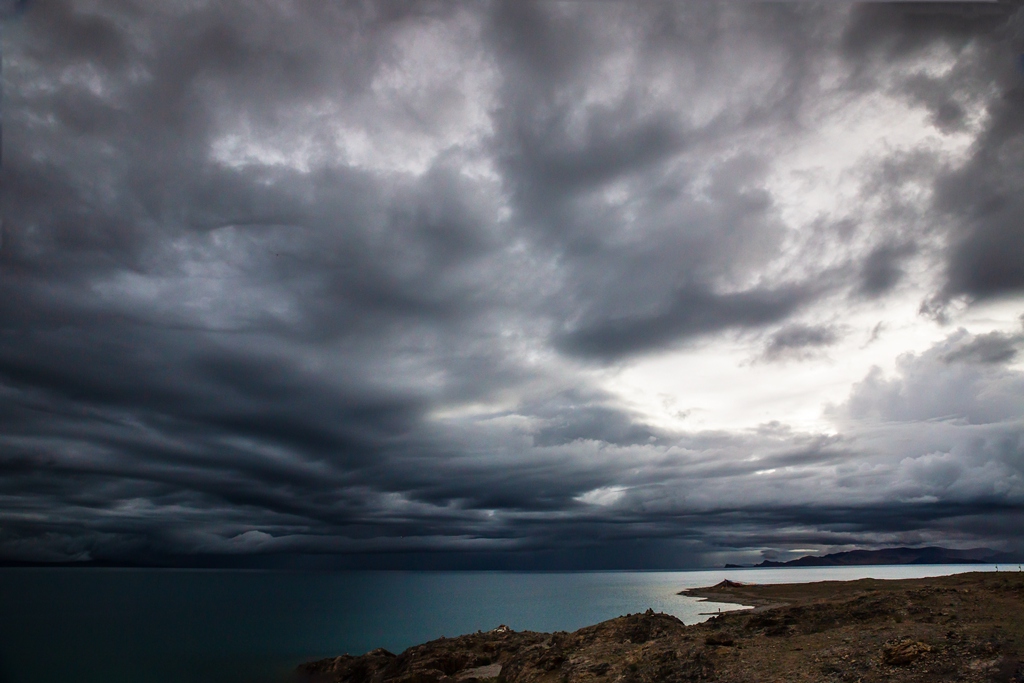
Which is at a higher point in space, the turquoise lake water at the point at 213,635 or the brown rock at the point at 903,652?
the brown rock at the point at 903,652

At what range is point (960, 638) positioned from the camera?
75.6 feet

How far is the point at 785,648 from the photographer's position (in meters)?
27.4

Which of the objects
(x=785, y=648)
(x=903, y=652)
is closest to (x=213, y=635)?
(x=785, y=648)

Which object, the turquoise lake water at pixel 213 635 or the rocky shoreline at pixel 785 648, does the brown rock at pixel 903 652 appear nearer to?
the rocky shoreline at pixel 785 648

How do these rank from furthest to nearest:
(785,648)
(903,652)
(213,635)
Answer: (213,635)
(785,648)
(903,652)

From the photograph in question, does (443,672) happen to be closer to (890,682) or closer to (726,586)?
(890,682)

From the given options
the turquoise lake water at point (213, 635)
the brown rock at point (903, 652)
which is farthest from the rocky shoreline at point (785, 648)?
the turquoise lake water at point (213, 635)

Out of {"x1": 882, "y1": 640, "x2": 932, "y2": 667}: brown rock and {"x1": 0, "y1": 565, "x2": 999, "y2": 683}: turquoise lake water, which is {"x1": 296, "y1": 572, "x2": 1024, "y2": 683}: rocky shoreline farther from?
{"x1": 0, "y1": 565, "x2": 999, "y2": 683}: turquoise lake water

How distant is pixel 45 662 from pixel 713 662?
81452 mm

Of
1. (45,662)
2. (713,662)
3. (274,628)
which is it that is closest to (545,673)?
(713,662)

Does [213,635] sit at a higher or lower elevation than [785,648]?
lower

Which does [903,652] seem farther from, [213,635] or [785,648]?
[213,635]

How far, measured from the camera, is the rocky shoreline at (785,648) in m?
21.5

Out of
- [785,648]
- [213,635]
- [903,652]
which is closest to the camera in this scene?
[903,652]
